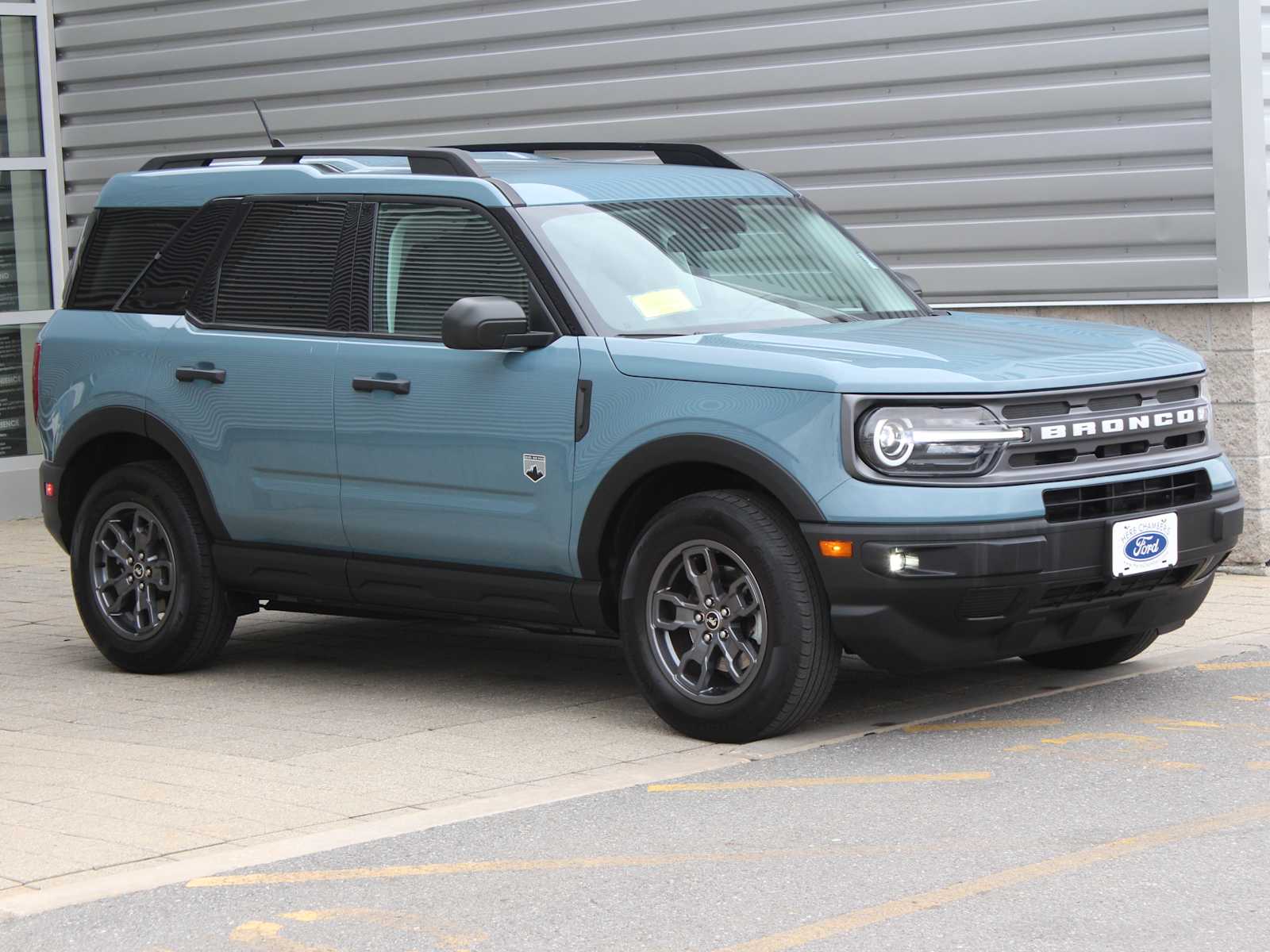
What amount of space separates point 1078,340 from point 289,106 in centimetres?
853

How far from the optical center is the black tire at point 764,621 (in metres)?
6.43

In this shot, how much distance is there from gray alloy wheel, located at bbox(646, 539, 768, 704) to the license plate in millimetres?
1124

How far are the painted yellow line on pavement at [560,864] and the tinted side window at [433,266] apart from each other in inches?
95.6

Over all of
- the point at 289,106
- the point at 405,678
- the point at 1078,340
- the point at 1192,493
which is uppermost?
the point at 289,106

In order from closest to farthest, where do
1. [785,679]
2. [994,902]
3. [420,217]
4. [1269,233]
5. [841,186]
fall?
[994,902]
[785,679]
[420,217]
[1269,233]
[841,186]

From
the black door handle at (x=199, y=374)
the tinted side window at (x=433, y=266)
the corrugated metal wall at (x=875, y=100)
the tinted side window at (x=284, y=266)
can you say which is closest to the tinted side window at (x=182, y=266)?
the tinted side window at (x=284, y=266)

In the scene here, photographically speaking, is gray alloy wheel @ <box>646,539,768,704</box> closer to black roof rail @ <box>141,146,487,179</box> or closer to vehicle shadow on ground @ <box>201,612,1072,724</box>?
vehicle shadow on ground @ <box>201,612,1072,724</box>

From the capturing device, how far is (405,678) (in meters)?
8.15

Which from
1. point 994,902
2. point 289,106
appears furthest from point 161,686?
point 289,106

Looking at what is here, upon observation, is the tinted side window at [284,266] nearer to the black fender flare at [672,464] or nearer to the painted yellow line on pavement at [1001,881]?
the black fender flare at [672,464]

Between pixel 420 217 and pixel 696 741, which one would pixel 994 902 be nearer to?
pixel 696 741

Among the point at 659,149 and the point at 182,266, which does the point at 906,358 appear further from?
the point at 182,266

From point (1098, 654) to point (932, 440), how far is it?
1.79 m

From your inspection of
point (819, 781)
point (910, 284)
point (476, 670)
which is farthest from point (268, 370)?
point (819, 781)
